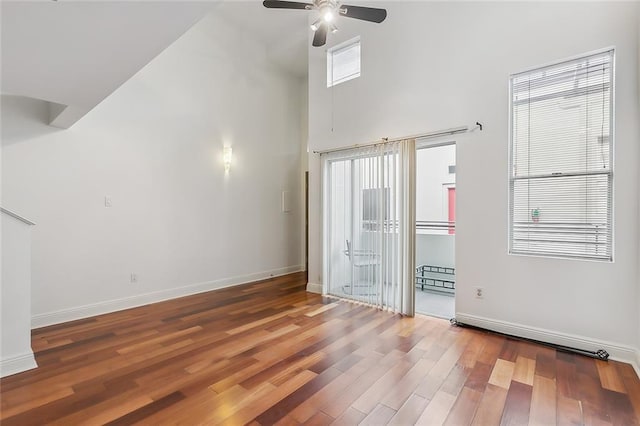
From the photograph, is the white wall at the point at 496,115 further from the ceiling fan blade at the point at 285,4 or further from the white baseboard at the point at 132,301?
the white baseboard at the point at 132,301

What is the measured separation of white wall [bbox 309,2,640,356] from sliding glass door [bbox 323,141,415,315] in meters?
0.44

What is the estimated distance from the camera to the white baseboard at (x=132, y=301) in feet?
11.9

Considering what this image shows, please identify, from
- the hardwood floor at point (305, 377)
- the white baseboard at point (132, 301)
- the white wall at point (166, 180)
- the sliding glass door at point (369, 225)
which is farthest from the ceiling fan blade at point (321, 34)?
the white baseboard at point (132, 301)

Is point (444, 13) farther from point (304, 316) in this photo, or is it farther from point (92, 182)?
point (92, 182)

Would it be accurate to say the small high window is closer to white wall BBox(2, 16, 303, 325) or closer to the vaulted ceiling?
white wall BBox(2, 16, 303, 325)

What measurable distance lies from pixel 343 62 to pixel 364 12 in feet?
5.91

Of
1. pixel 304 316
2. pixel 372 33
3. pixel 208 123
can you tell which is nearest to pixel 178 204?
pixel 208 123

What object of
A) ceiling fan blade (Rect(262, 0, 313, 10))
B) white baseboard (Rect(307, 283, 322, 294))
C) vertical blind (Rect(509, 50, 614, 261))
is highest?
ceiling fan blade (Rect(262, 0, 313, 10))

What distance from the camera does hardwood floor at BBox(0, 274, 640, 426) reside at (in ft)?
6.54

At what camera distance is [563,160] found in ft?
9.96

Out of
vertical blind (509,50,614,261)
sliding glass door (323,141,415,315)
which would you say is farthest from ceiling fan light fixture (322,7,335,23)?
vertical blind (509,50,614,261)

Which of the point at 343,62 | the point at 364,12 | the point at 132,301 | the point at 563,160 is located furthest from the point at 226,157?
the point at 563,160

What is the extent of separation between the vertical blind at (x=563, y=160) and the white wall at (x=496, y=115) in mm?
105

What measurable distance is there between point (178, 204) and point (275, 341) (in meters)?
2.88
